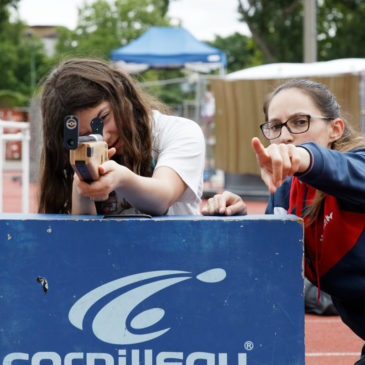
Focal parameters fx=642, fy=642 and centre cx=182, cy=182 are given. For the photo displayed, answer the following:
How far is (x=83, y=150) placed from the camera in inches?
59.5

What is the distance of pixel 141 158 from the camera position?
2.25m

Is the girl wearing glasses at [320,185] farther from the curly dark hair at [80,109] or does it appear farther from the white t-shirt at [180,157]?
the curly dark hair at [80,109]

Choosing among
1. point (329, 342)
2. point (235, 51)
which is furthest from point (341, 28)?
point (235, 51)

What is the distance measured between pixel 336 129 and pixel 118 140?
30.2 inches

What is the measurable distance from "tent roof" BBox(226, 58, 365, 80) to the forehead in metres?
7.42

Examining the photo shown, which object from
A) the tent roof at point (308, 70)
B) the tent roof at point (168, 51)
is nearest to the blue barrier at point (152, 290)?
the tent roof at point (308, 70)

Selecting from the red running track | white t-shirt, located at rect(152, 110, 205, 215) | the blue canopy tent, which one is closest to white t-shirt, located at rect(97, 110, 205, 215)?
white t-shirt, located at rect(152, 110, 205, 215)

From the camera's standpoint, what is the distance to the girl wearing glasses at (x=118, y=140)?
6.87ft

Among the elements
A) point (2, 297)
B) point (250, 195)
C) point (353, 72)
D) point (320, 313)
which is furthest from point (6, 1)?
point (2, 297)

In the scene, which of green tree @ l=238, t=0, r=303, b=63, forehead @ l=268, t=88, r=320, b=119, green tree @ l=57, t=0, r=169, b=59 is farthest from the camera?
green tree @ l=57, t=0, r=169, b=59

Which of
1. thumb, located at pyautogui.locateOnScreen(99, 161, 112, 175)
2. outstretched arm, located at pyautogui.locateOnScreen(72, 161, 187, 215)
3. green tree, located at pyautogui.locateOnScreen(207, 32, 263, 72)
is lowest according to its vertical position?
outstretched arm, located at pyautogui.locateOnScreen(72, 161, 187, 215)

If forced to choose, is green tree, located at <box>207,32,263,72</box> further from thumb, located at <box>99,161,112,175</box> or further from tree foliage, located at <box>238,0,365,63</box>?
thumb, located at <box>99,161,112,175</box>

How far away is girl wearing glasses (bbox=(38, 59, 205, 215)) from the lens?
2094 mm

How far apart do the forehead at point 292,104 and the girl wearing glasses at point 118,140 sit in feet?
0.96
